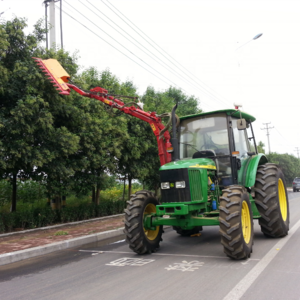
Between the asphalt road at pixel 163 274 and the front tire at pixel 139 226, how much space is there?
0.23m

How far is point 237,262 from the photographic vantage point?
5.95 meters

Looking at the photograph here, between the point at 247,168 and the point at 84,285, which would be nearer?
the point at 84,285

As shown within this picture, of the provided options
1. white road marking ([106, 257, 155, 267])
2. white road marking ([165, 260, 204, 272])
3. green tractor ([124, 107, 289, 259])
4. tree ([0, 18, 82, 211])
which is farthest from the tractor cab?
tree ([0, 18, 82, 211])

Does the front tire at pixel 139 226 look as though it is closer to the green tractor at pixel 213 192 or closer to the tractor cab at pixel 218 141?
the green tractor at pixel 213 192

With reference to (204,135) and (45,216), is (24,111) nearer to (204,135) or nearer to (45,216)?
(45,216)

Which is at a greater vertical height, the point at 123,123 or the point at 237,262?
the point at 123,123

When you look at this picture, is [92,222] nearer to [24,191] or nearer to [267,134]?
[24,191]

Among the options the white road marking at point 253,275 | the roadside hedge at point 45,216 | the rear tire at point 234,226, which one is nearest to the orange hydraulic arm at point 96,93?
the rear tire at point 234,226

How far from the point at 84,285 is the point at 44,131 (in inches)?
241

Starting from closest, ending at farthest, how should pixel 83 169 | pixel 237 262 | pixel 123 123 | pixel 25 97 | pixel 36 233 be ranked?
pixel 237 262 < pixel 25 97 < pixel 36 233 < pixel 83 169 < pixel 123 123

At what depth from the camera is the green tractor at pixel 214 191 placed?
6300 mm

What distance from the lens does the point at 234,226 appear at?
5891mm

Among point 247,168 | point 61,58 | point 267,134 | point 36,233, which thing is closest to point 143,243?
point 247,168

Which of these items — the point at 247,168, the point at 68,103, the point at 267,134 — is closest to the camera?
the point at 247,168
